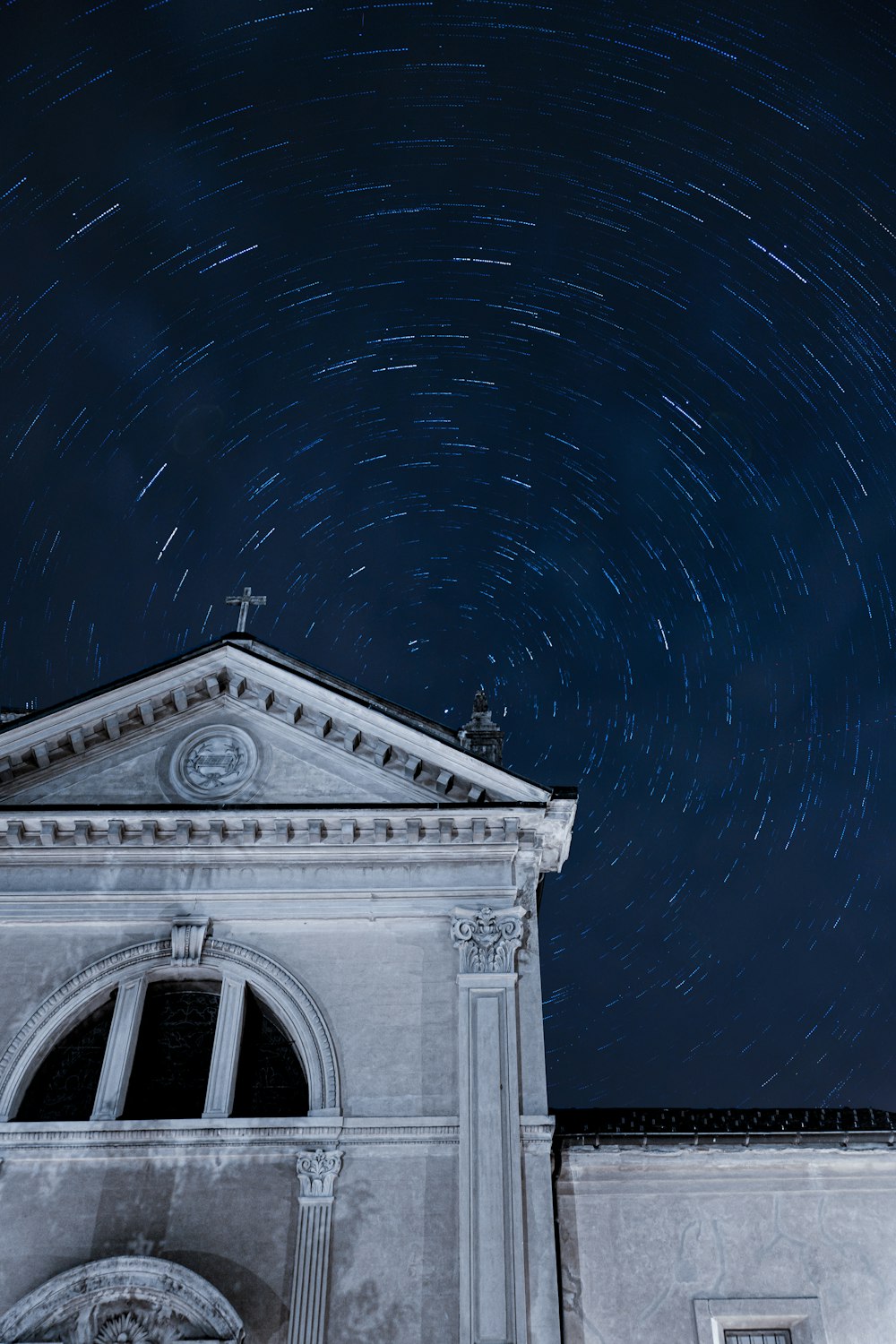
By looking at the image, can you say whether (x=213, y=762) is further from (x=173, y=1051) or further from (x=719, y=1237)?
(x=719, y=1237)

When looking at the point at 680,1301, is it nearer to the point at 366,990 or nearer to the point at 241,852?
the point at 366,990

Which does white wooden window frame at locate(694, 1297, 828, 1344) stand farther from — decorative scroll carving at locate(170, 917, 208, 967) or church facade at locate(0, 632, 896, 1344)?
decorative scroll carving at locate(170, 917, 208, 967)

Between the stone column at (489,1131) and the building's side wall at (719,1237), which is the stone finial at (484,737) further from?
the building's side wall at (719,1237)

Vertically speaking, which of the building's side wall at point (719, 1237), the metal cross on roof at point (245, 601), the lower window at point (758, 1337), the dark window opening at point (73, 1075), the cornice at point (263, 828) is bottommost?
the lower window at point (758, 1337)

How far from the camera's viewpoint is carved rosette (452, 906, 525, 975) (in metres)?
15.6

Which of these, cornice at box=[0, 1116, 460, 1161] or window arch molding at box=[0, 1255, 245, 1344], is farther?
cornice at box=[0, 1116, 460, 1161]

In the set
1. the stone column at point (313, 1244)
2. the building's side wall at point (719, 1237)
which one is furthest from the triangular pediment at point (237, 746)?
the building's side wall at point (719, 1237)

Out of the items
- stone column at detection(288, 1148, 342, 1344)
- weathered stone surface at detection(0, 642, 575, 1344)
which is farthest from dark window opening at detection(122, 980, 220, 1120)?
stone column at detection(288, 1148, 342, 1344)

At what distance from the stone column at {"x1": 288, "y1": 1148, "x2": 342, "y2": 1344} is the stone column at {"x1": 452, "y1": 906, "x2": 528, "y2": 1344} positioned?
5.32ft

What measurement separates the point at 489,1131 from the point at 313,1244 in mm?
2503

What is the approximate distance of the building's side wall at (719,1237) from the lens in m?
13.6

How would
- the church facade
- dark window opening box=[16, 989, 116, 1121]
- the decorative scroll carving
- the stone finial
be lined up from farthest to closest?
1. the stone finial
2. the decorative scroll carving
3. dark window opening box=[16, 989, 116, 1121]
4. the church facade

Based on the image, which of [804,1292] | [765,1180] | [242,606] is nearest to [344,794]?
[242,606]

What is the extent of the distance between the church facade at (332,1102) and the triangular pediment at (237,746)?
0.05m
